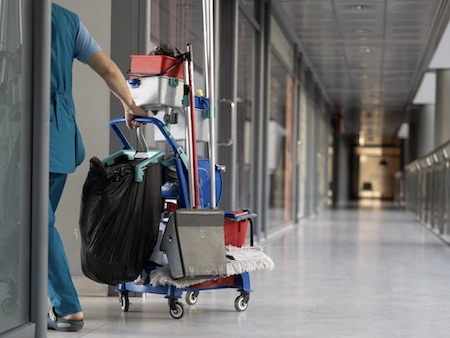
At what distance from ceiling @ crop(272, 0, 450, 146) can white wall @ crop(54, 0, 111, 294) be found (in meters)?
6.02

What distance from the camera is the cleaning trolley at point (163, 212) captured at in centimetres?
360

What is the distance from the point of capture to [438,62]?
1514cm

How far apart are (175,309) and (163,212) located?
0.43 m

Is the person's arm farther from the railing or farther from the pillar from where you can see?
the pillar

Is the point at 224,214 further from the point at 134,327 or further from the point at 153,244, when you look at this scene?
the point at 134,327

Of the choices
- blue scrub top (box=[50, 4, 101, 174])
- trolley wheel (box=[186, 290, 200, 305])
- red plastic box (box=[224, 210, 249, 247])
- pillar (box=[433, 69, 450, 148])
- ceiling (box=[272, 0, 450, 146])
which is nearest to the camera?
blue scrub top (box=[50, 4, 101, 174])

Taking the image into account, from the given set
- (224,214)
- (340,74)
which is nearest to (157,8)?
(224,214)

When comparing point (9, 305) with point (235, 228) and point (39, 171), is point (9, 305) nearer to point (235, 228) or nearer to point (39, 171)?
point (39, 171)

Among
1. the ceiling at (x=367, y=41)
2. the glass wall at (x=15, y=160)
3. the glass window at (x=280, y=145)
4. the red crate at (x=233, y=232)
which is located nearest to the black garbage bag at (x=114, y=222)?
the red crate at (x=233, y=232)

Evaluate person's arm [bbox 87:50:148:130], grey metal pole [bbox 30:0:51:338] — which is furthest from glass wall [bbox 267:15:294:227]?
grey metal pole [bbox 30:0:51:338]

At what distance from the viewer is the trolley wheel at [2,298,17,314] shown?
278cm

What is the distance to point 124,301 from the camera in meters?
4.09

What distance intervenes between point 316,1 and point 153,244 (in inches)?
282

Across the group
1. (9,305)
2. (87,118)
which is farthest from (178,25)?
(9,305)
